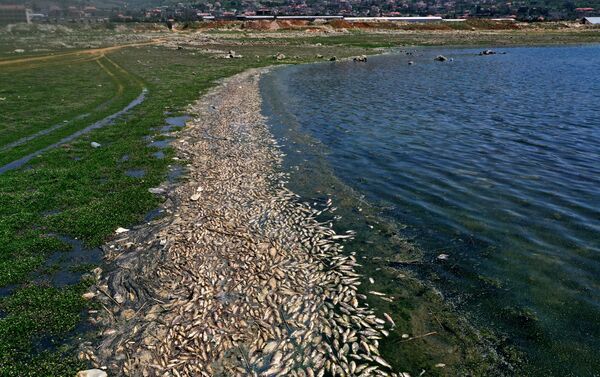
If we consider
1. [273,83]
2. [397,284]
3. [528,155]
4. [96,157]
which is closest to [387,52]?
[273,83]

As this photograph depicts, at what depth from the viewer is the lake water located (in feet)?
48.3

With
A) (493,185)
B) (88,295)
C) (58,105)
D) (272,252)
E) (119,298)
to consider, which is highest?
(58,105)

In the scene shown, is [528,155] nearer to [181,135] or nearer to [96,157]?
[181,135]

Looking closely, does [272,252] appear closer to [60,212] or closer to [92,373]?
[92,373]

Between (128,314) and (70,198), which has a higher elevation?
(70,198)

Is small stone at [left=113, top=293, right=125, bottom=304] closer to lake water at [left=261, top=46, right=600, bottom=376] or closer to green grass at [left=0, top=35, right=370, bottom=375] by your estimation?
green grass at [left=0, top=35, right=370, bottom=375]

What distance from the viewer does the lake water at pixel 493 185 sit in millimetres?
14734

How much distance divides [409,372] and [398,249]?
743 centimetres

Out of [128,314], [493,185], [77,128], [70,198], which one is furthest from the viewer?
[77,128]

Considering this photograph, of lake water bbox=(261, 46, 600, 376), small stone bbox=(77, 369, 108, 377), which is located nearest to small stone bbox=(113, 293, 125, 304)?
small stone bbox=(77, 369, 108, 377)

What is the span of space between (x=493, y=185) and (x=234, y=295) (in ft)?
63.1

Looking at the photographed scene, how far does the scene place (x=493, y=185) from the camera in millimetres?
25375

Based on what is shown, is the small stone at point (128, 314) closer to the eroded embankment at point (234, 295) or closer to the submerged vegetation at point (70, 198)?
the eroded embankment at point (234, 295)

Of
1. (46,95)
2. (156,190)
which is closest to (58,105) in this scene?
(46,95)
